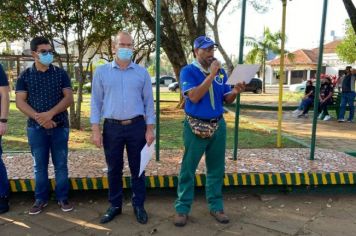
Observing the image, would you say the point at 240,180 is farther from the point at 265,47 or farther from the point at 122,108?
the point at 265,47

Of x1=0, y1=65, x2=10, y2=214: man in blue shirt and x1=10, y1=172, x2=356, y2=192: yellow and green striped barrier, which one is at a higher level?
x1=0, y1=65, x2=10, y2=214: man in blue shirt

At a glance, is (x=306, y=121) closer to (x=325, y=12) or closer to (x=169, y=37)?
(x=169, y=37)

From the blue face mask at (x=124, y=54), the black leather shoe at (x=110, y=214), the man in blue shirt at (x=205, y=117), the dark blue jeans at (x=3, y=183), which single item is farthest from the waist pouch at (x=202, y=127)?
the dark blue jeans at (x=3, y=183)

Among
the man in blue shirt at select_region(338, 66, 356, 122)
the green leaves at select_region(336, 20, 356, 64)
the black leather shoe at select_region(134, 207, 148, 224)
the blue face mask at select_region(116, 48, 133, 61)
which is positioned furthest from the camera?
the green leaves at select_region(336, 20, 356, 64)

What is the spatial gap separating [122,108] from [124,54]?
20.3 inches

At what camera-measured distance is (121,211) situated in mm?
4344

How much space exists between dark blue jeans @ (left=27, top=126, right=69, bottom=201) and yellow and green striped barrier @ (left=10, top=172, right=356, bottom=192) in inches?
10.5

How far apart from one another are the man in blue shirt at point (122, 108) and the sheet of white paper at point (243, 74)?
869 millimetres

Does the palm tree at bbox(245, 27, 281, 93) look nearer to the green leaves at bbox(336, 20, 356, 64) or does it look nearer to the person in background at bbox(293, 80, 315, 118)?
the green leaves at bbox(336, 20, 356, 64)

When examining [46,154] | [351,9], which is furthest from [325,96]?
[46,154]

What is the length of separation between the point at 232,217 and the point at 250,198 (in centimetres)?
70

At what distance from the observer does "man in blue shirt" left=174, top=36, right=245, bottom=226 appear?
3783 millimetres

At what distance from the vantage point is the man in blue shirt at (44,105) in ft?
13.3

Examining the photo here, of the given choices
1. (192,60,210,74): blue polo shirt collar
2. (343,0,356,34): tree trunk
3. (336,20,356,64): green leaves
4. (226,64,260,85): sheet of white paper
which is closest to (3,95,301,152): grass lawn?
(226,64,260,85): sheet of white paper
